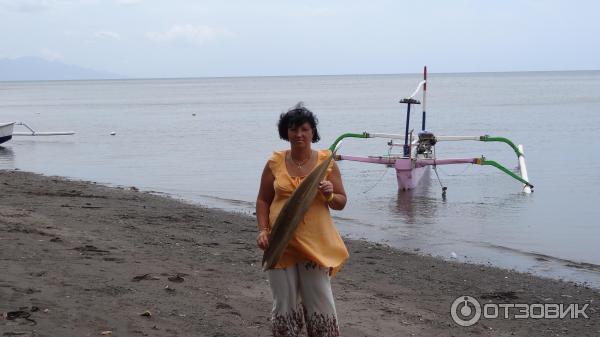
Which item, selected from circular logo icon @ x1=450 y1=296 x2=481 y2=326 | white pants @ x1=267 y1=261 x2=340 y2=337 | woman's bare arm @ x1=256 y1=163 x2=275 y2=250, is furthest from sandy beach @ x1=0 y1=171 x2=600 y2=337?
woman's bare arm @ x1=256 y1=163 x2=275 y2=250

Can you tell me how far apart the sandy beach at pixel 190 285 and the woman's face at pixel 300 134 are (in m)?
1.67

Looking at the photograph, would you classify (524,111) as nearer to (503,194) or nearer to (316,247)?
(503,194)

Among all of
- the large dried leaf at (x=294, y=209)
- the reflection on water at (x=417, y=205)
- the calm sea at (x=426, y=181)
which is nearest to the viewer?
the large dried leaf at (x=294, y=209)

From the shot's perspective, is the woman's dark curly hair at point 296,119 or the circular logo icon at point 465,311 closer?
the woman's dark curly hair at point 296,119

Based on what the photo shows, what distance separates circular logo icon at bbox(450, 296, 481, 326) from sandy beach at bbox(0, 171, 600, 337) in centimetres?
7

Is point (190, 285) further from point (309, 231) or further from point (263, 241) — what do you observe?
point (309, 231)

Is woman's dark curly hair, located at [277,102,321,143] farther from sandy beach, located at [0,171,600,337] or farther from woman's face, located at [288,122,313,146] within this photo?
sandy beach, located at [0,171,600,337]

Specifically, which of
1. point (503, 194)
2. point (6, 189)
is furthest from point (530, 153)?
point (6, 189)

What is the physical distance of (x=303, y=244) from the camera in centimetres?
347

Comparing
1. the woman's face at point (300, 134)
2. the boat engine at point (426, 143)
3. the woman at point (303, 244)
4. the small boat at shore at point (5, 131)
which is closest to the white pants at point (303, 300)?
the woman at point (303, 244)

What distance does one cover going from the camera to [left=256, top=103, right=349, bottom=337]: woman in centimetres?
350

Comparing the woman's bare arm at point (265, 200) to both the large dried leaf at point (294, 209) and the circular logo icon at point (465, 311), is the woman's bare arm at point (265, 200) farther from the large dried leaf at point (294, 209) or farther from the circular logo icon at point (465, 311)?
the circular logo icon at point (465, 311)

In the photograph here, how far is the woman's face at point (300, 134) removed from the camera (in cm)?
361

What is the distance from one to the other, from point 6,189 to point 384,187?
8.53 m
